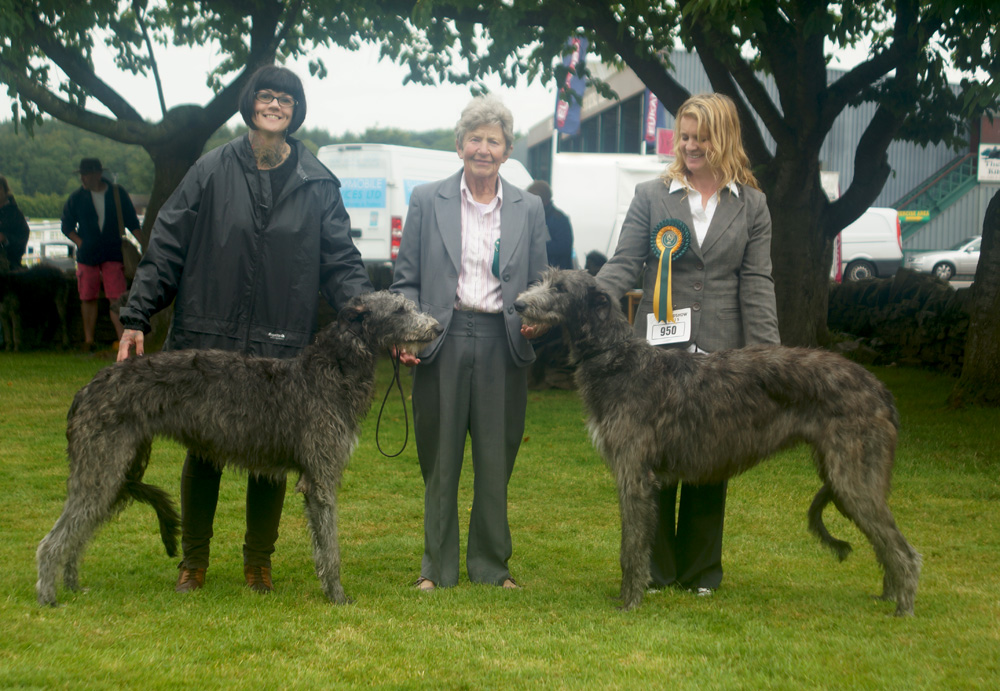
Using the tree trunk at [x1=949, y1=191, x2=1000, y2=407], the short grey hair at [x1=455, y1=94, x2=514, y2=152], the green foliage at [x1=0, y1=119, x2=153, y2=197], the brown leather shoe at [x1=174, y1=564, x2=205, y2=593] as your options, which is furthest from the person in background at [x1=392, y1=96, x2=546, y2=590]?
the green foliage at [x1=0, y1=119, x2=153, y2=197]

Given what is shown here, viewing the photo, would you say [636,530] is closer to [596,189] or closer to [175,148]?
[175,148]

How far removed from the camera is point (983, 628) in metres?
3.96

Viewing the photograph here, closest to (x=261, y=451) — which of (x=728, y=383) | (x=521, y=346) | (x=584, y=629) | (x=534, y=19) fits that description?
(x=521, y=346)

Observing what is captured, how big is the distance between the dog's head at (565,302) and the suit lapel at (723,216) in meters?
0.60

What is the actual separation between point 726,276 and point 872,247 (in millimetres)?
23377

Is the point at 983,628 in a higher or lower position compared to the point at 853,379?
lower

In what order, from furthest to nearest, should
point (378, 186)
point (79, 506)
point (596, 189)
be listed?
1. point (596, 189)
2. point (378, 186)
3. point (79, 506)

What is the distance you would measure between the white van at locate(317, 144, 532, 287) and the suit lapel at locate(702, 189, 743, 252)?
1132 centimetres

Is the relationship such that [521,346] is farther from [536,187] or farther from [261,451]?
[536,187]

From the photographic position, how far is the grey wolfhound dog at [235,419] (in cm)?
403

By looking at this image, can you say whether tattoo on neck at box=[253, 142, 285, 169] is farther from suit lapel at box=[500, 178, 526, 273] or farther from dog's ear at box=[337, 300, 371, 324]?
suit lapel at box=[500, 178, 526, 273]

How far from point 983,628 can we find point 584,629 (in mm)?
1669

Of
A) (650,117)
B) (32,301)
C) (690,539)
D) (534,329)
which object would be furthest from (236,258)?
(650,117)

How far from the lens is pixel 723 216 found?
14.8 feet
